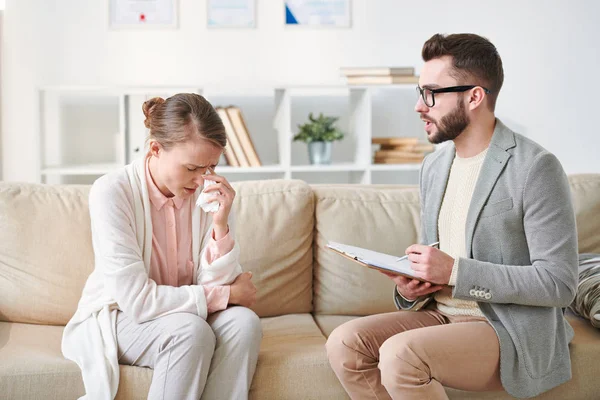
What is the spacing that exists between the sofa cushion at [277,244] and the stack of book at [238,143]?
4.19ft

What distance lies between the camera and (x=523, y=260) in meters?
1.76

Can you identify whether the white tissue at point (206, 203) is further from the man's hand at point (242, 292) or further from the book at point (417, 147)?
the book at point (417, 147)

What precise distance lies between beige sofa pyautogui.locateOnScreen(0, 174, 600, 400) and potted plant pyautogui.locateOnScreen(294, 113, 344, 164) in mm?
1238

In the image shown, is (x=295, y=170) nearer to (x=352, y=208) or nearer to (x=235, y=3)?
(x=235, y=3)

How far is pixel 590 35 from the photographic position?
13.4 ft

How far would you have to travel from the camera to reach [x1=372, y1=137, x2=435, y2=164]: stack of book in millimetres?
3740

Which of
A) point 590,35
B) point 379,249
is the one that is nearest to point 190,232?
point 379,249

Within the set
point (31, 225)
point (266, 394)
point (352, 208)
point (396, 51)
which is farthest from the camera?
point (396, 51)

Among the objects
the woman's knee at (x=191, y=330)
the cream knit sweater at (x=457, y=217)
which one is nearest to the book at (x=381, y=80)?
the cream knit sweater at (x=457, y=217)

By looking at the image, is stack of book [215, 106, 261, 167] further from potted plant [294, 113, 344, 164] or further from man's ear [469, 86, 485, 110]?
man's ear [469, 86, 485, 110]

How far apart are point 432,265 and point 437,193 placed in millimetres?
303

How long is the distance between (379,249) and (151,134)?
0.82 meters

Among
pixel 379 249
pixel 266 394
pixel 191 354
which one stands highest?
pixel 379 249

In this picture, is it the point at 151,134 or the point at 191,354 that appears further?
the point at 151,134
